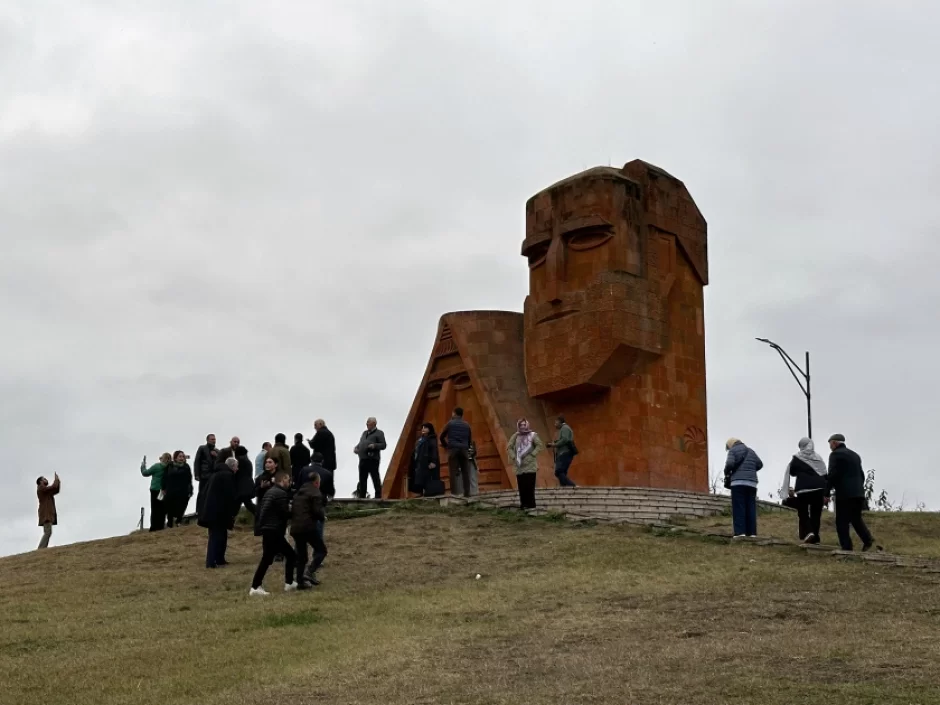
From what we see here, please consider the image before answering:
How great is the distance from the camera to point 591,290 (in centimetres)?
2719

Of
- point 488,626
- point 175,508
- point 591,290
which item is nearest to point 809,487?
point 488,626

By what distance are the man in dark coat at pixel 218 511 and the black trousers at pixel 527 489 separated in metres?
4.61

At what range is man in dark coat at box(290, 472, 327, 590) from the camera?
16516 mm

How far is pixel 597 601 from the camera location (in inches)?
581

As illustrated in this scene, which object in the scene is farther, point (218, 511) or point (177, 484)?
point (177, 484)

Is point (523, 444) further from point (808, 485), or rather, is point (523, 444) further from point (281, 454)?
point (808, 485)

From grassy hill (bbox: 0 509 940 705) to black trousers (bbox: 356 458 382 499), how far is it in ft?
14.1

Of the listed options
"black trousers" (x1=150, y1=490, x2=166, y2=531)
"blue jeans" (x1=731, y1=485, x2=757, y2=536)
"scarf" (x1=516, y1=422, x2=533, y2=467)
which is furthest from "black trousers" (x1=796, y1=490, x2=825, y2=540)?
"black trousers" (x1=150, y1=490, x2=166, y2=531)

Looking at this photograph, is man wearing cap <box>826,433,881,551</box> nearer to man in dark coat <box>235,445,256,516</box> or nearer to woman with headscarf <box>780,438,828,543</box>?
woman with headscarf <box>780,438,828,543</box>

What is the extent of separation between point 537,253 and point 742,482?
11539 mm

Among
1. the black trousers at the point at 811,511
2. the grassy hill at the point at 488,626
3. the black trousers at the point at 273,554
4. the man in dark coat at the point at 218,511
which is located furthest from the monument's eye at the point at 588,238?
the black trousers at the point at 273,554

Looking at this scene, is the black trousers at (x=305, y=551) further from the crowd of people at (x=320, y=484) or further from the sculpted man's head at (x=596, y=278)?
the sculpted man's head at (x=596, y=278)

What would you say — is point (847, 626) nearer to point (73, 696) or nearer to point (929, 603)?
point (929, 603)

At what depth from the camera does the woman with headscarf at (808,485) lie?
17.8 m
